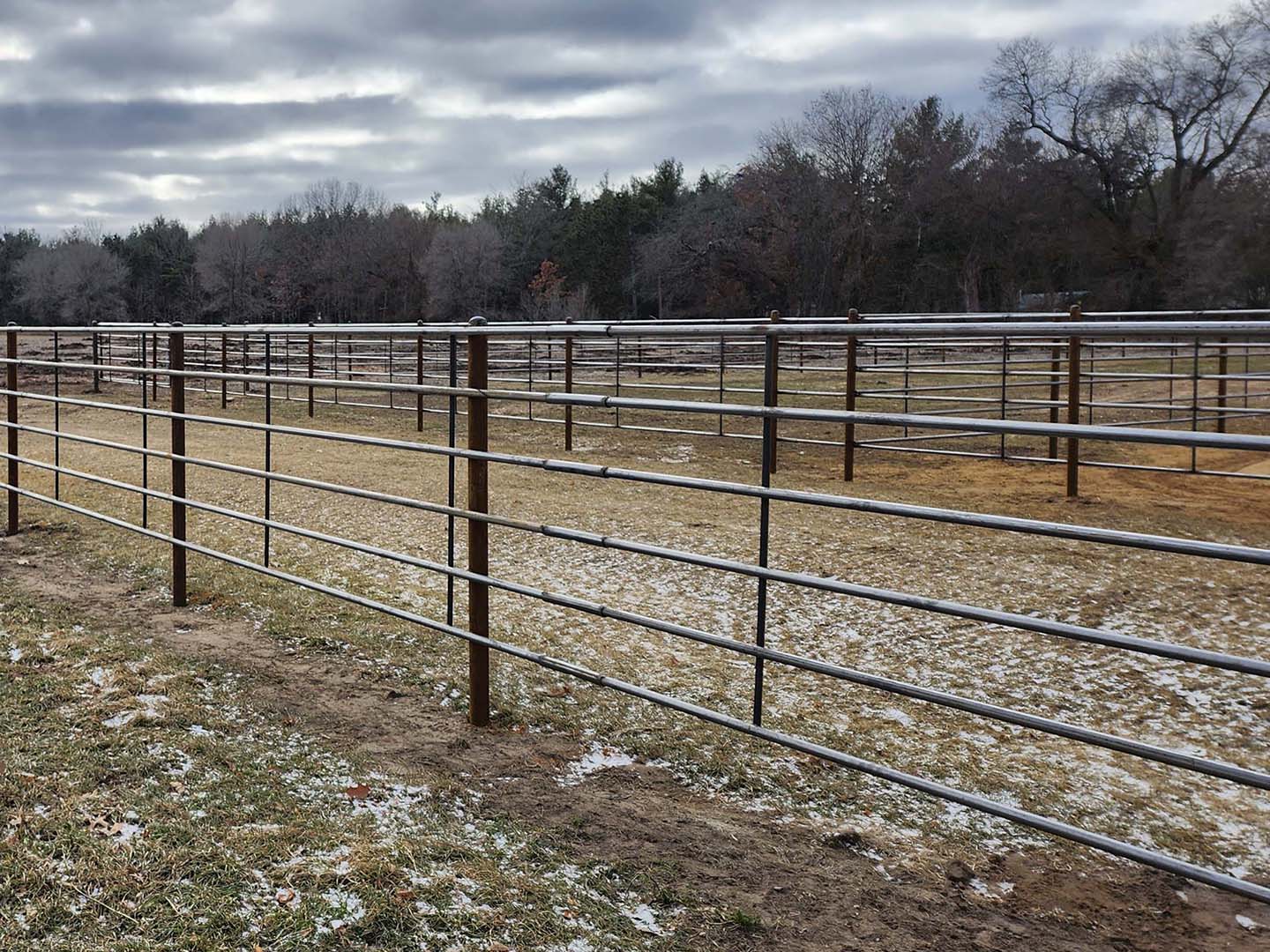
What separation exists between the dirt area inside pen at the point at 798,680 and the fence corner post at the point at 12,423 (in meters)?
0.28

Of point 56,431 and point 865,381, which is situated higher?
point 865,381

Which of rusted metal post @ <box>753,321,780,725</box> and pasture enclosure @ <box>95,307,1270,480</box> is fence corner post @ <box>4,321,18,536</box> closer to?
pasture enclosure @ <box>95,307,1270,480</box>

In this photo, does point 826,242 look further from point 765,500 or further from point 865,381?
point 765,500

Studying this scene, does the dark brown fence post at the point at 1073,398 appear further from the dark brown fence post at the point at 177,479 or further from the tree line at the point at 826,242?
the tree line at the point at 826,242

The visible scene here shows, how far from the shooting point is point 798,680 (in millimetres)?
4355

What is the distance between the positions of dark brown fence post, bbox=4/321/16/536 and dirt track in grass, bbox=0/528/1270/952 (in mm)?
3662

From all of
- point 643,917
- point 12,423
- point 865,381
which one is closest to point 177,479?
point 12,423

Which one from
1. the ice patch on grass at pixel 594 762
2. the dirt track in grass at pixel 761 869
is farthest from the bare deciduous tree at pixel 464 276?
the ice patch on grass at pixel 594 762

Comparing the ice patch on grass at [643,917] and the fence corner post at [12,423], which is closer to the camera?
the ice patch on grass at [643,917]

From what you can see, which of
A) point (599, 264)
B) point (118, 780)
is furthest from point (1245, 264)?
point (118, 780)

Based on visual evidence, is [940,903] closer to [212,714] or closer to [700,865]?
[700,865]

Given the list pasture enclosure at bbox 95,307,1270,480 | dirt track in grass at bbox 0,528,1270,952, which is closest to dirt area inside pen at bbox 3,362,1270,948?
dirt track in grass at bbox 0,528,1270,952

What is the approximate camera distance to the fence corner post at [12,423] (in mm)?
Answer: 6457

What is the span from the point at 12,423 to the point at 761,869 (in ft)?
18.7
